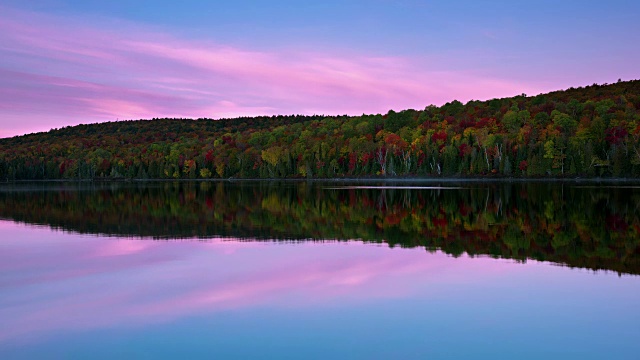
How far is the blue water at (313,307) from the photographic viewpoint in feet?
43.0

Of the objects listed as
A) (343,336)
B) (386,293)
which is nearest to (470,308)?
(386,293)

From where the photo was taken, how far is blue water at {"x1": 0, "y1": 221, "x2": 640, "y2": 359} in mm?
13094

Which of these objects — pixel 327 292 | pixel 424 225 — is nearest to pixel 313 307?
pixel 327 292

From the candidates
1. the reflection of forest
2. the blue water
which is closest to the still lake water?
the blue water

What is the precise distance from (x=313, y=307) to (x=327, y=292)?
6.40ft

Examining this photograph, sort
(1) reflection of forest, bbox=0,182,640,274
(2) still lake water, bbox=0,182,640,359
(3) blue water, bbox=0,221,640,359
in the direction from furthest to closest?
(1) reflection of forest, bbox=0,182,640,274 → (2) still lake water, bbox=0,182,640,359 → (3) blue water, bbox=0,221,640,359

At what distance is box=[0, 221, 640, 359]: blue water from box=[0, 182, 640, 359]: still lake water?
56 millimetres

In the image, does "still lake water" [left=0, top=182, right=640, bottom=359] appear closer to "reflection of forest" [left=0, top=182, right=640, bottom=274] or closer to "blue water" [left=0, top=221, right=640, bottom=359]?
"blue water" [left=0, top=221, right=640, bottom=359]

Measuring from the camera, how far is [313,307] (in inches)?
647

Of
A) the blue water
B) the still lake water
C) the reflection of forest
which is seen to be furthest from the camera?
the reflection of forest

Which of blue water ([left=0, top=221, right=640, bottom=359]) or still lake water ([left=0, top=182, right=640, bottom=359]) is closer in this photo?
blue water ([left=0, top=221, right=640, bottom=359])

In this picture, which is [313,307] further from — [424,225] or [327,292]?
[424,225]

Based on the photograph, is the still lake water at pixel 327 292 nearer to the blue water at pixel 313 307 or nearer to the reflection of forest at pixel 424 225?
the blue water at pixel 313 307

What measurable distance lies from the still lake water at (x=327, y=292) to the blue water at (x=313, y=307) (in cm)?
6
